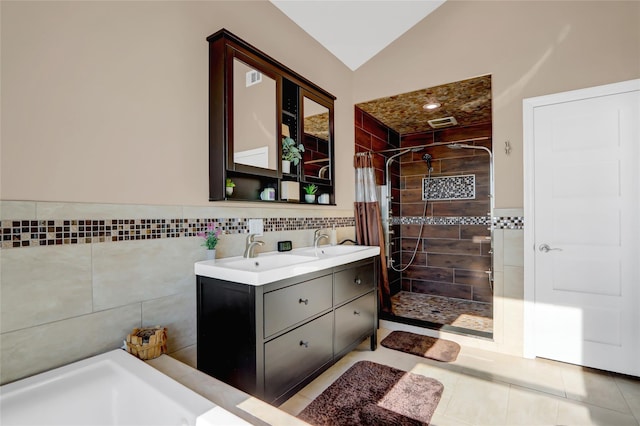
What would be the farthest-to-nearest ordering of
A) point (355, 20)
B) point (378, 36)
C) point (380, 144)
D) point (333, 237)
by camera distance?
point (380, 144)
point (378, 36)
point (333, 237)
point (355, 20)

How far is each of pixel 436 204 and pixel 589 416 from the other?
3031mm

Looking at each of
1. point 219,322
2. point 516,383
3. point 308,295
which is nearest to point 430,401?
point 516,383

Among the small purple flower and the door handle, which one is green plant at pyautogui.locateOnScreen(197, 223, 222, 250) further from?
the door handle

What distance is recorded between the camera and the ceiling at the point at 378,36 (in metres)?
2.76

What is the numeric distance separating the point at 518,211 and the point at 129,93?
9.64ft

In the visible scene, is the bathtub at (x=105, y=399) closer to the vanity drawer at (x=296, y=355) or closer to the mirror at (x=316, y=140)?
the vanity drawer at (x=296, y=355)

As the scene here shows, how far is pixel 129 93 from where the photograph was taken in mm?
1603

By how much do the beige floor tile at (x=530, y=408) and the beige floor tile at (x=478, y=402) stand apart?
0.12 feet

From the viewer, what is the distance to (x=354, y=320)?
250cm

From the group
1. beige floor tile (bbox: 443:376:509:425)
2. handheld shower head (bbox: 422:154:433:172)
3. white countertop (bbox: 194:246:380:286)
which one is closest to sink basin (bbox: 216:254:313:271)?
white countertop (bbox: 194:246:380:286)

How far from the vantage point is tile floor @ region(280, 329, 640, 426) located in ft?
6.10

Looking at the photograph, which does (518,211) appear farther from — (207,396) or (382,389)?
(207,396)

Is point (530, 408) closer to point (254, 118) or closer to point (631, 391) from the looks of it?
point (631, 391)

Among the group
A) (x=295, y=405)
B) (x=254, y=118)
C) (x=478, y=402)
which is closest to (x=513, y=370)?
(x=478, y=402)
